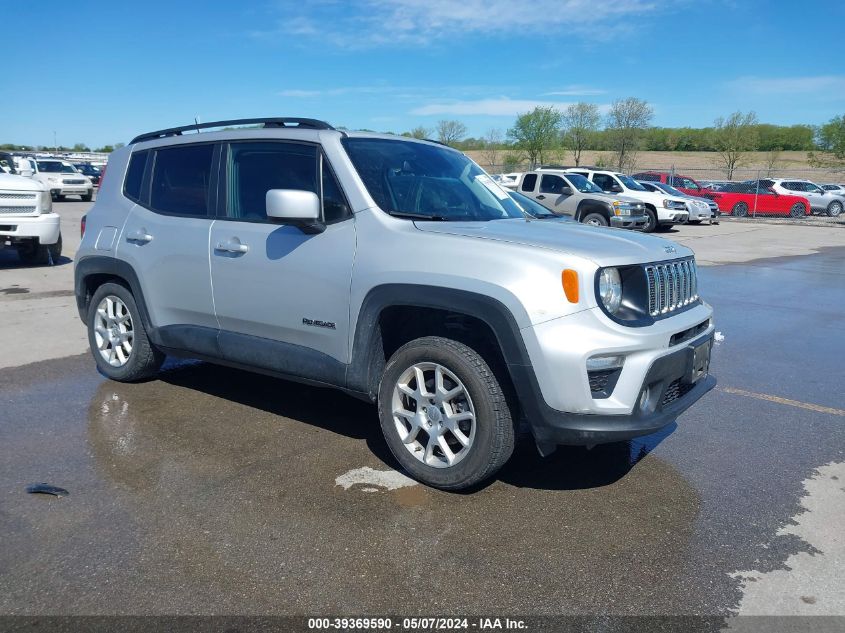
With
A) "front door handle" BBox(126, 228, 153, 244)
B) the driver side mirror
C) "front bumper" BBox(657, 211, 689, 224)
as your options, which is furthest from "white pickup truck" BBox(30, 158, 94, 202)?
the driver side mirror

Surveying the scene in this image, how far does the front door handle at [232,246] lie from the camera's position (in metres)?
4.48

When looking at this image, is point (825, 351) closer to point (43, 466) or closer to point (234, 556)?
point (234, 556)

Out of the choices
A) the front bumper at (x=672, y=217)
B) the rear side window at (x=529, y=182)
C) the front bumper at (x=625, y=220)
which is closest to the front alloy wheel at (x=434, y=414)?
the front bumper at (x=625, y=220)

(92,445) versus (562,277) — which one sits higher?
(562,277)

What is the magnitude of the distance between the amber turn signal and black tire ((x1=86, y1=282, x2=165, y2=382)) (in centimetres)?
332

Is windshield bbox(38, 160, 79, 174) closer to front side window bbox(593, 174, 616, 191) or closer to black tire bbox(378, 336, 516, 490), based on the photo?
front side window bbox(593, 174, 616, 191)

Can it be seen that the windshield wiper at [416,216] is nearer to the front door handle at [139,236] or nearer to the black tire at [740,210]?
the front door handle at [139,236]

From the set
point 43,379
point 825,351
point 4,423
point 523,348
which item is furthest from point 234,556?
point 825,351

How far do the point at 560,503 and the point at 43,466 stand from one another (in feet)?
9.38

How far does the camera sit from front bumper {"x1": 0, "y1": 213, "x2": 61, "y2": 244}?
36.1 ft

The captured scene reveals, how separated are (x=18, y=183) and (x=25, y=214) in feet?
1.55

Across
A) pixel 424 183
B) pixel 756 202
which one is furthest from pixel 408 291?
pixel 756 202

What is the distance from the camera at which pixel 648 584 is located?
2.99 m

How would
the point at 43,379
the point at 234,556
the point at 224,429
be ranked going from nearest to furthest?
1. the point at 234,556
2. the point at 224,429
3. the point at 43,379
